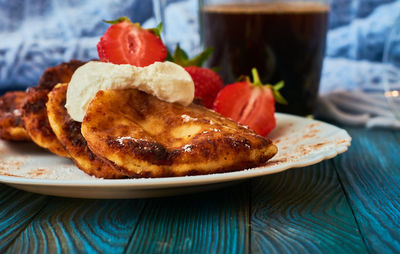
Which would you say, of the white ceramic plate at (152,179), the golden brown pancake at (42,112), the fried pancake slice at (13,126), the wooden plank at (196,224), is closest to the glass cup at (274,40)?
the white ceramic plate at (152,179)

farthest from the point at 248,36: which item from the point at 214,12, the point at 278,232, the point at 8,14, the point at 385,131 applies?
the point at 8,14

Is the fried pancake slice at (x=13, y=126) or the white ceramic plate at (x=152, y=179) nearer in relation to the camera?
the white ceramic plate at (x=152, y=179)

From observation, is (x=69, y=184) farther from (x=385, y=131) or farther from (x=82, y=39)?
(x=82, y=39)

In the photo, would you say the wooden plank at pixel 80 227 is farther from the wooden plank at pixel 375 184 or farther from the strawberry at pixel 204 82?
the strawberry at pixel 204 82

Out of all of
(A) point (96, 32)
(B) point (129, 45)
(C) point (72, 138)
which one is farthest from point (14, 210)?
(A) point (96, 32)

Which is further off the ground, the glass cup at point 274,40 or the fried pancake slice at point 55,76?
the fried pancake slice at point 55,76

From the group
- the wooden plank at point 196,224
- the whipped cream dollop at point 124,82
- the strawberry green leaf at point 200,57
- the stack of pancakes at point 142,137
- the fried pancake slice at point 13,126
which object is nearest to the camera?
the wooden plank at point 196,224
